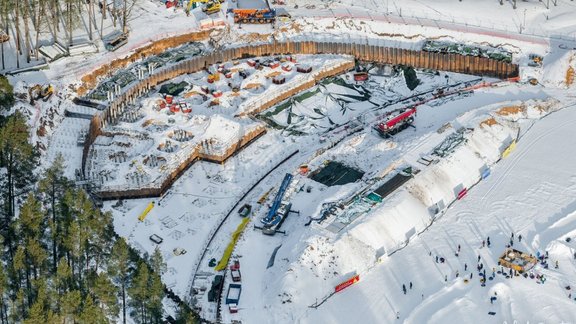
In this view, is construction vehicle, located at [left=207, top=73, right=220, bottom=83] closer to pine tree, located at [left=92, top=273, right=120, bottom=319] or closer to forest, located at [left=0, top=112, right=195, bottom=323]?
forest, located at [left=0, top=112, right=195, bottom=323]

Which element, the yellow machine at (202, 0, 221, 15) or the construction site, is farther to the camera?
the yellow machine at (202, 0, 221, 15)

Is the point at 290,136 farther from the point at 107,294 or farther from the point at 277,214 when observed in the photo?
the point at 107,294

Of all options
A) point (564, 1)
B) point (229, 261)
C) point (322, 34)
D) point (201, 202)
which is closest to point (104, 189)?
point (201, 202)

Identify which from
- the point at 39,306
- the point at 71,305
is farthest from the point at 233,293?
the point at 39,306

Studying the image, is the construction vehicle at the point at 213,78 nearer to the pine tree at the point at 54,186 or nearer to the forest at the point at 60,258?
the forest at the point at 60,258

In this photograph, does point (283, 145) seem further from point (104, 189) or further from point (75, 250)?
point (75, 250)

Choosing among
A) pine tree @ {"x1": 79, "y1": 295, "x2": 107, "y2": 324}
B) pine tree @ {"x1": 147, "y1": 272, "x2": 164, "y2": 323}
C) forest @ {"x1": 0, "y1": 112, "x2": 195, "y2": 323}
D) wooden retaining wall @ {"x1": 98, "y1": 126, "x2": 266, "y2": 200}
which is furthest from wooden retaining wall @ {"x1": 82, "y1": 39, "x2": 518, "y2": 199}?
pine tree @ {"x1": 79, "y1": 295, "x2": 107, "y2": 324}
